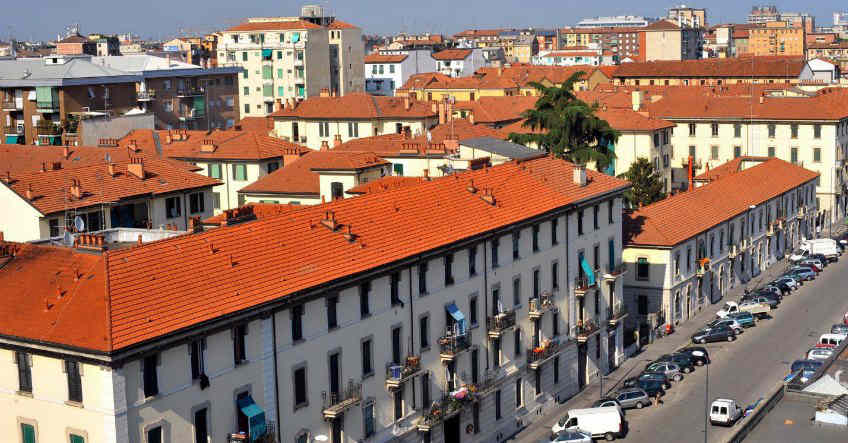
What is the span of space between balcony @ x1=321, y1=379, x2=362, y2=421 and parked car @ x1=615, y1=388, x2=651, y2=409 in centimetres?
1832

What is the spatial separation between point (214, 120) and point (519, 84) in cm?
5181

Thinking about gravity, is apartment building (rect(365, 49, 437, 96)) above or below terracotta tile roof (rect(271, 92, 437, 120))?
above

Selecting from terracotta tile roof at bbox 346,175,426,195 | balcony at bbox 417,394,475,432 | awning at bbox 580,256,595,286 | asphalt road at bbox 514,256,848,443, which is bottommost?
asphalt road at bbox 514,256,848,443

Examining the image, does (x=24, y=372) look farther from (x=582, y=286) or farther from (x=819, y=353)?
(x=819, y=353)

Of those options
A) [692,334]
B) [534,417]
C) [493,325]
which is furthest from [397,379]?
[692,334]

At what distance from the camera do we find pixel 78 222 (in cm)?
4519

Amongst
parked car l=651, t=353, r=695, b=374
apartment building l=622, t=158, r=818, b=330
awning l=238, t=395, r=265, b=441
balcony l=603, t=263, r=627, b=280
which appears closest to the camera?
awning l=238, t=395, r=265, b=441

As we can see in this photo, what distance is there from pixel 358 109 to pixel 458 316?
199 ft

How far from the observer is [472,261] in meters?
49.7

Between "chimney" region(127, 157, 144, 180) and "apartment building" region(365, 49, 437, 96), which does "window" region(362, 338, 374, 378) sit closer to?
"chimney" region(127, 157, 144, 180)

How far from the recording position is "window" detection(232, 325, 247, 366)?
3678 centimetres

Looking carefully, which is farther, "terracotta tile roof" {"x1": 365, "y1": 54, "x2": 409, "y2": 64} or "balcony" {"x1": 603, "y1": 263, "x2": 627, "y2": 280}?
"terracotta tile roof" {"x1": 365, "y1": 54, "x2": 409, "y2": 64}

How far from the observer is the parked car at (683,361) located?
6214cm

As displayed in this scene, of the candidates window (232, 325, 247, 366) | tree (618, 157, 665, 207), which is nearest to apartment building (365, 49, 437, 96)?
tree (618, 157, 665, 207)
